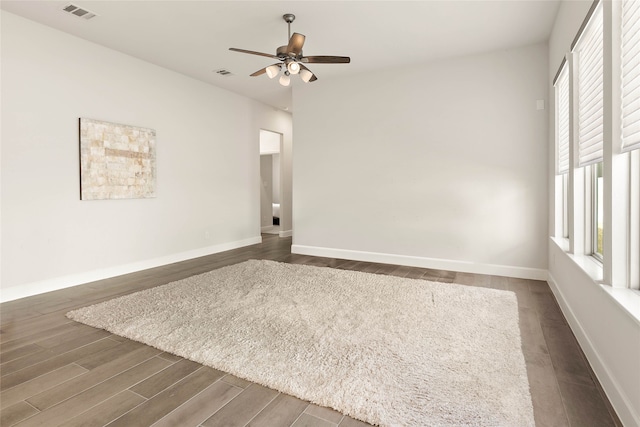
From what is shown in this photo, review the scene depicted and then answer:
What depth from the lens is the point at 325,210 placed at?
564 cm

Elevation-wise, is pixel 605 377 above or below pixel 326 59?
below

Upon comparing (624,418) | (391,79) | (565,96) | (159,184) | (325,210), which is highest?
(391,79)

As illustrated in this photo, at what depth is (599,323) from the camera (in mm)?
1934

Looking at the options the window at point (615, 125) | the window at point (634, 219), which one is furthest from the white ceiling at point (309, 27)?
the window at point (634, 219)

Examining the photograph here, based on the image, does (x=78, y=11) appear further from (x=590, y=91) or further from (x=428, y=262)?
(x=428, y=262)

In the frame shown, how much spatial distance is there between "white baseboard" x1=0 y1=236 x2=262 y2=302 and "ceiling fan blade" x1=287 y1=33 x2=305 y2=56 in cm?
350

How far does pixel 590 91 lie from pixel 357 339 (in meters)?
2.42

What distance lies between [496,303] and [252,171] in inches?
197

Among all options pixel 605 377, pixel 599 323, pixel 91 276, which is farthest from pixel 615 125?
pixel 91 276

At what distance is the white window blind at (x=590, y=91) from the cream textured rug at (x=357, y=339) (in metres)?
1.42

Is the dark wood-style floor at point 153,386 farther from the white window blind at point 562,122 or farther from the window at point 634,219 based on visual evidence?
the white window blind at point 562,122

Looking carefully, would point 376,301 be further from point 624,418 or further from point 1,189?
point 1,189

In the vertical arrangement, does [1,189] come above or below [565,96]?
below

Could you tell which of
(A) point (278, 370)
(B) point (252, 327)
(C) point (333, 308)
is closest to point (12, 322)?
(B) point (252, 327)
